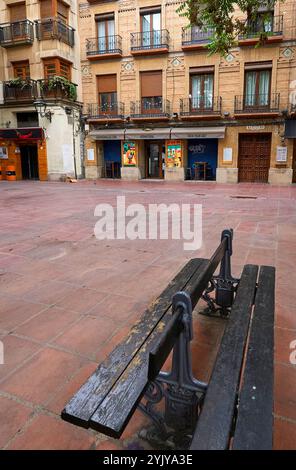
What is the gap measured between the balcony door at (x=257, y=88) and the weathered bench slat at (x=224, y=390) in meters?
17.2

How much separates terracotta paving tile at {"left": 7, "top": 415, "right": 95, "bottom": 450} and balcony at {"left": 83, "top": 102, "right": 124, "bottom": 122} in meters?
19.1

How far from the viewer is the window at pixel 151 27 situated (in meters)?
18.4

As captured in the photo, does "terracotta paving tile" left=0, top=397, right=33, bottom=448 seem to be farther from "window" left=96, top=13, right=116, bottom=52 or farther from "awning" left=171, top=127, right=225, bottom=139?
"window" left=96, top=13, right=116, bottom=52

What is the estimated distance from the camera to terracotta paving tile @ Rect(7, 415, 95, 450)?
1731 millimetres

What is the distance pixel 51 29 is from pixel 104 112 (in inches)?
191

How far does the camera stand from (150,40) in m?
18.5

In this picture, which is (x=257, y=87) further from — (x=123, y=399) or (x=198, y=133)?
(x=123, y=399)

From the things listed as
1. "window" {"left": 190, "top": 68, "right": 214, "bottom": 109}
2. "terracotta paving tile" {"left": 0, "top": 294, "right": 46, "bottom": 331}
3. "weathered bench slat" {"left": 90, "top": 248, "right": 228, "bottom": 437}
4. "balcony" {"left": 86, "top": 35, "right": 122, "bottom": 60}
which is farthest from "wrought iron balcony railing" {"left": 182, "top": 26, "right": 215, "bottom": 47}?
"weathered bench slat" {"left": 90, "top": 248, "right": 228, "bottom": 437}

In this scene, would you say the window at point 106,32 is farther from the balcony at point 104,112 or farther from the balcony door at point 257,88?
the balcony door at point 257,88

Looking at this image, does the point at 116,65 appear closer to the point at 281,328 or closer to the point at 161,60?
the point at 161,60

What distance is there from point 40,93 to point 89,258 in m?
16.9

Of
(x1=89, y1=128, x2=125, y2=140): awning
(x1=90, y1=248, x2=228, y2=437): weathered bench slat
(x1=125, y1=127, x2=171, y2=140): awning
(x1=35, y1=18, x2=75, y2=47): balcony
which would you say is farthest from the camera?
(x1=89, y1=128, x2=125, y2=140): awning

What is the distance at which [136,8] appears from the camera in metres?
18.5

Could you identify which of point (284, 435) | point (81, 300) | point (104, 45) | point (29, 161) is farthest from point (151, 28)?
point (284, 435)
